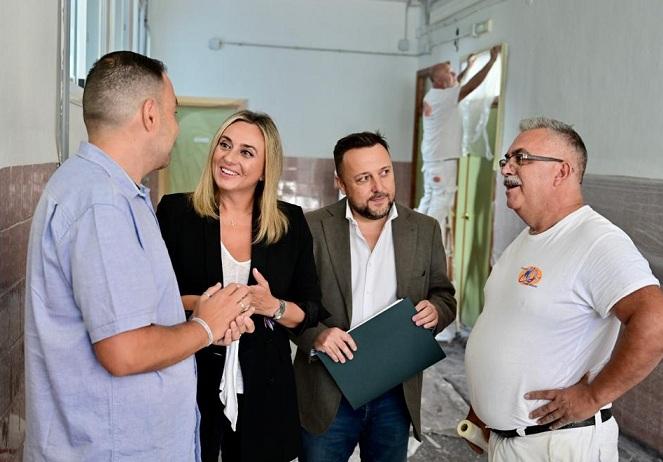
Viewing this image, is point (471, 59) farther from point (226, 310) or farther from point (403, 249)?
point (226, 310)

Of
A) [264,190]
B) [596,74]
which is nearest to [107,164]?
[264,190]

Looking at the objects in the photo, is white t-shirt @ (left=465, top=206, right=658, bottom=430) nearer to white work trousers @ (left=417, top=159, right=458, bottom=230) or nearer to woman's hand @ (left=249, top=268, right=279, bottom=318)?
woman's hand @ (left=249, top=268, right=279, bottom=318)

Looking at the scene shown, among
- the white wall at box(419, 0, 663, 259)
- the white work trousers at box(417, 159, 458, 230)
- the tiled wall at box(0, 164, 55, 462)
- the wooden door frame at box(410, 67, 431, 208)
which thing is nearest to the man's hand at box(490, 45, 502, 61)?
the white wall at box(419, 0, 663, 259)

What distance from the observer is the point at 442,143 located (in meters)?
6.23

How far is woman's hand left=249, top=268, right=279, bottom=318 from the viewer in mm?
1765

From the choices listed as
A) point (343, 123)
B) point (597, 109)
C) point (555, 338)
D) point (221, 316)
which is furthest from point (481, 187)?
point (221, 316)

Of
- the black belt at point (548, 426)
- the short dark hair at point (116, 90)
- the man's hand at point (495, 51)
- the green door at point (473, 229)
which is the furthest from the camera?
the green door at point (473, 229)

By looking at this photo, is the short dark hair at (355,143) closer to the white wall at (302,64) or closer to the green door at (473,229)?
the green door at (473,229)

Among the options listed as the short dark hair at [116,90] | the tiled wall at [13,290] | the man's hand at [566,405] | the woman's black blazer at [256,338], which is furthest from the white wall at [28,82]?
the man's hand at [566,405]

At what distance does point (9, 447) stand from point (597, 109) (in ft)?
12.0

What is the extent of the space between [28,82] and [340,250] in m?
1.05

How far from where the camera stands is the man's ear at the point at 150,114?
1318 mm

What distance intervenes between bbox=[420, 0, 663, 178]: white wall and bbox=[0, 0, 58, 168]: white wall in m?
2.89

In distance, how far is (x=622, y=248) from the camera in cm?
166
